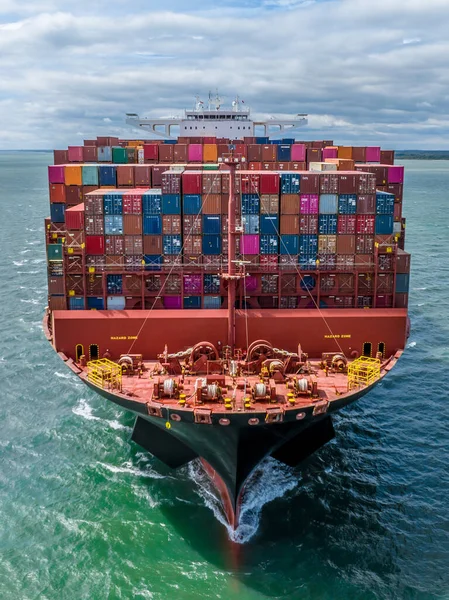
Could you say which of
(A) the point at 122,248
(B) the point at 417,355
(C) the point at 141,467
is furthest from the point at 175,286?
(B) the point at 417,355

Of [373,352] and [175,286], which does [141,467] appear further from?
[373,352]

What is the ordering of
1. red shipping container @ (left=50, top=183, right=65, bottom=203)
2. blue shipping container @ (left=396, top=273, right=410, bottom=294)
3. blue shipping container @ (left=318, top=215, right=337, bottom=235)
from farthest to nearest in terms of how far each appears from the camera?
1. red shipping container @ (left=50, top=183, right=65, bottom=203)
2. blue shipping container @ (left=396, top=273, right=410, bottom=294)
3. blue shipping container @ (left=318, top=215, right=337, bottom=235)

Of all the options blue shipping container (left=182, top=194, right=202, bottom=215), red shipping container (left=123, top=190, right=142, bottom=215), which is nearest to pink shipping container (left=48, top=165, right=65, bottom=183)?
red shipping container (left=123, top=190, right=142, bottom=215)

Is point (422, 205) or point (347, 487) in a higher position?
point (422, 205)

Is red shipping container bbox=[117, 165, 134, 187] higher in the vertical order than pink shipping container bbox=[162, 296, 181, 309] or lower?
higher

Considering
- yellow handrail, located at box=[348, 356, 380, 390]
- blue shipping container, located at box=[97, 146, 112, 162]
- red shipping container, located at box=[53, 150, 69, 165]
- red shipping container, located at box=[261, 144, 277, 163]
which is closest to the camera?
yellow handrail, located at box=[348, 356, 380, 390]

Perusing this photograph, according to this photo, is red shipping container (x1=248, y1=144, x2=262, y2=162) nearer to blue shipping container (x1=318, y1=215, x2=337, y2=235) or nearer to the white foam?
blue shipping container (x1=318, y1=215, x2=337, y2=235)
